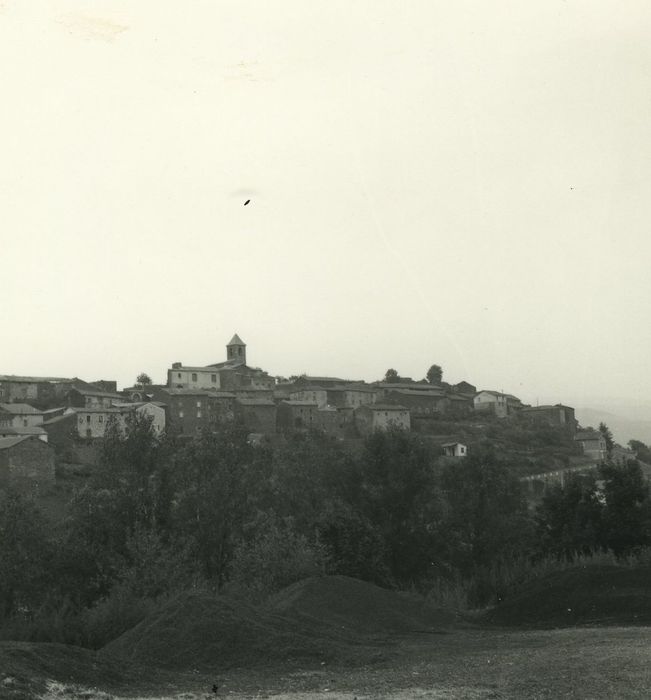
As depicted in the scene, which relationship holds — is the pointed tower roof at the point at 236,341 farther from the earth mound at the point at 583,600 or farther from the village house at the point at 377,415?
the earth mound at the point at 583,600

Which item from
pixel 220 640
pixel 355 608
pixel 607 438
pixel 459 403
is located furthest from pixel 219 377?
pixel 220 640

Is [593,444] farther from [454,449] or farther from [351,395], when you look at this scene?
[351,395]

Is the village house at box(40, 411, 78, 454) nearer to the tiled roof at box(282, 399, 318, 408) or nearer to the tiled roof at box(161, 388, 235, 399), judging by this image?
the tiled roof at box(161, 388, 235, 399)

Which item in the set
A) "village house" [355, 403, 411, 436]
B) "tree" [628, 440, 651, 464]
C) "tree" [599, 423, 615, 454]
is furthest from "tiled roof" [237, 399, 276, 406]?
"tree" [628, 440, 651, 464]

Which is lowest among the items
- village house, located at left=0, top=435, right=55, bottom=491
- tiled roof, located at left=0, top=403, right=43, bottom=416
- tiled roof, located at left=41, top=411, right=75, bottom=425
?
village house, located at left=0, top=435, right=55, bottom=491

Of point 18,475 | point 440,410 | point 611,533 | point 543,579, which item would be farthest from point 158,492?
point 440,410

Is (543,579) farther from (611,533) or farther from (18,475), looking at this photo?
(18,475)

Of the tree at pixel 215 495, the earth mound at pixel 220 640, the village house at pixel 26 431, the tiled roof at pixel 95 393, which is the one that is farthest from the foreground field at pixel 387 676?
the tiled roof at pixel 95 393

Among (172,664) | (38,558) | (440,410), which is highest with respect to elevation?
(440,410)
